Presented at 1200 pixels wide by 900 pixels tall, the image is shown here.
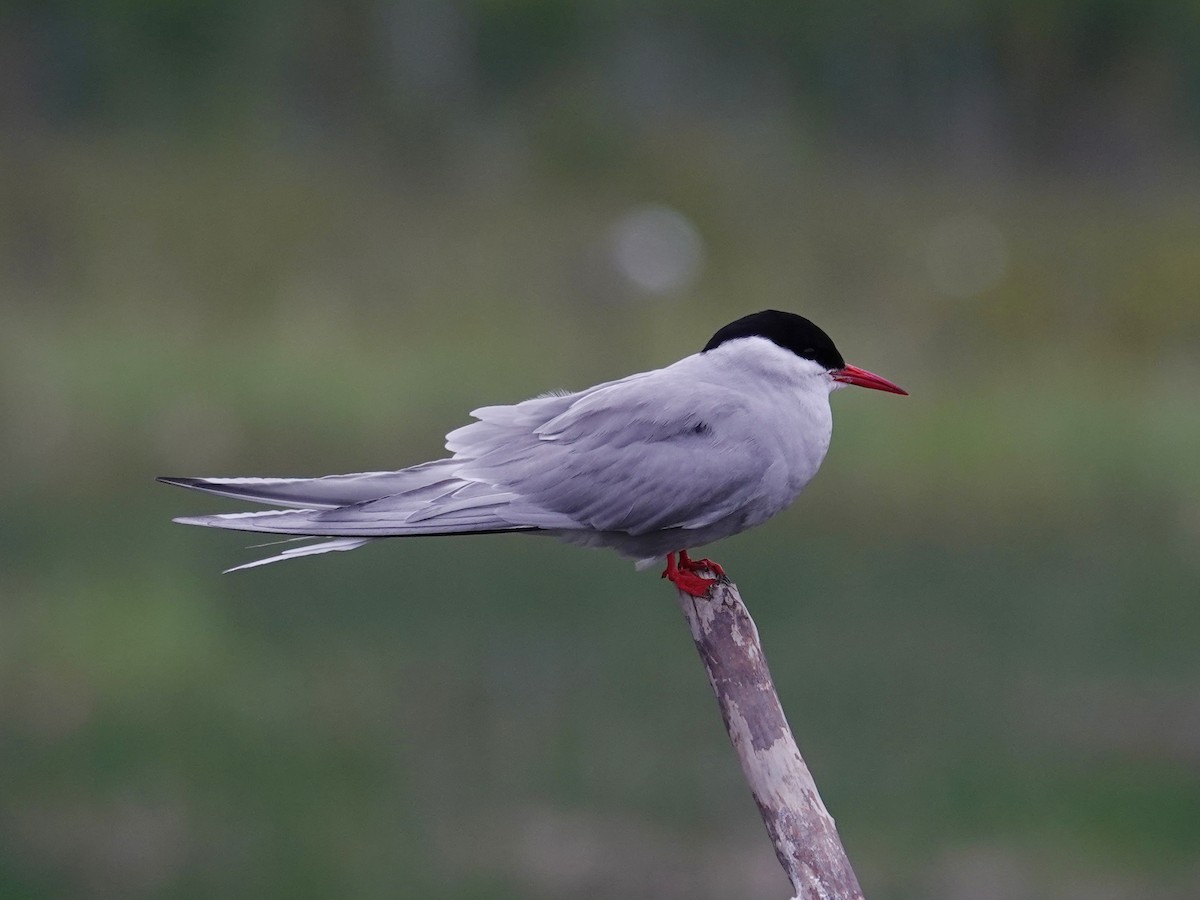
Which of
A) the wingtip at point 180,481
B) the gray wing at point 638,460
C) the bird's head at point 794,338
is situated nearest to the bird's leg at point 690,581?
the gray wing at point 638,460

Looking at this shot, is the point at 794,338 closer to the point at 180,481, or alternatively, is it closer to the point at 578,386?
the point at 180,481

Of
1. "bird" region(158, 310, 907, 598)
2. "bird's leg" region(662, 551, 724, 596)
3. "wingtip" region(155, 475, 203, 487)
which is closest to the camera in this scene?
"wingtip" region(155, 475, 203, 487)

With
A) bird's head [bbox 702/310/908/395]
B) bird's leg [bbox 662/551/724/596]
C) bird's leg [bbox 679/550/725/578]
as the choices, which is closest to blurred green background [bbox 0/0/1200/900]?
bird's leg [bbox 679/550/725/578]

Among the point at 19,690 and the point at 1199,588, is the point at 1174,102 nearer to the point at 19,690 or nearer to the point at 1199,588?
the point at 1199,588

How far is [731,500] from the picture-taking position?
14.1ft

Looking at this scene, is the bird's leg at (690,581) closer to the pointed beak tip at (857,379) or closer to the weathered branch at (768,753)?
the weathered branch at (768,753)

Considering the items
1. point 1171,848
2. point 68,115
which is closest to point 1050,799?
point 1171,848

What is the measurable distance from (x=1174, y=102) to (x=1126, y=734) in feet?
24.3

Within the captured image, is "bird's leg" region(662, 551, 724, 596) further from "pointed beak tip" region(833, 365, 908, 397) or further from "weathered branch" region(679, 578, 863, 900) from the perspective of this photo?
"pointed beak tip" region(833, 365, 908, 397)

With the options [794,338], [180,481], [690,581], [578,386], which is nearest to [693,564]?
[690,581]

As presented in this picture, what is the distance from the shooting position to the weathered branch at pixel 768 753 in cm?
380

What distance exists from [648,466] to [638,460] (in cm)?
3

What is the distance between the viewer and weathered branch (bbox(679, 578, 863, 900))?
149 inches

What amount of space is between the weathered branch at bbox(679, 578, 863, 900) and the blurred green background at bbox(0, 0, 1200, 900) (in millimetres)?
4499
